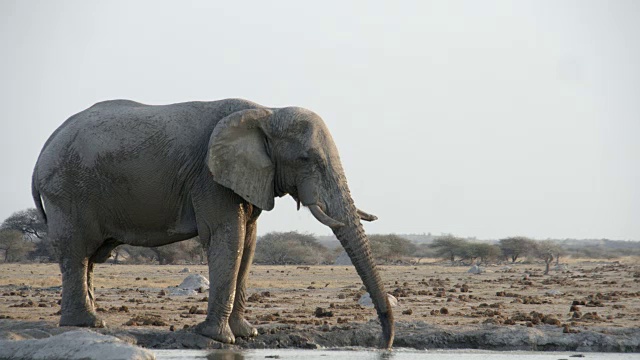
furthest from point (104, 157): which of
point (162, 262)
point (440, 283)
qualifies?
point (162, 262)

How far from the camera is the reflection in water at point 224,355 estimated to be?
14.8 meters

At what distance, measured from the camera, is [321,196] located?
50.9 feet

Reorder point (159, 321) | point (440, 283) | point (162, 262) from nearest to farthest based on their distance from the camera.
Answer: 1. point (159, 321)
2. point (440, 283)
3. point (162, 262)

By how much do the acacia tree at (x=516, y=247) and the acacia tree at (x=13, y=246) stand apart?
37.1 metres

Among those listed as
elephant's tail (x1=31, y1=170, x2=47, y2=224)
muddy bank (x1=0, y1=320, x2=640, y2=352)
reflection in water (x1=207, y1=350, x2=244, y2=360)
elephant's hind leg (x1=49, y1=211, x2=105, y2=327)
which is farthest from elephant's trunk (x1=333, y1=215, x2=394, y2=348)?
elephant's tail (x1=31, y1=170, x2=47, y2=224)

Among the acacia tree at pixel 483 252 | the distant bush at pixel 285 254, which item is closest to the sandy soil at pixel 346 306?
the distant bush at pixel 285 254

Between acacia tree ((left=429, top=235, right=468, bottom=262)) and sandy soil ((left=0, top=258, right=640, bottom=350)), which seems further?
acacia tree ((left=429, top=235, right=468, bottom=262))

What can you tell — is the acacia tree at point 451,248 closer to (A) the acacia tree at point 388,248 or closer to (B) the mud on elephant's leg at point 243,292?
(A) the acacia tree at point 388,248

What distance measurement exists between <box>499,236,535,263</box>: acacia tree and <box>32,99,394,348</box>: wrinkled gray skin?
65190 millimetres

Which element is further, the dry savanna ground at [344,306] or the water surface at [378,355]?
the dry savanna ground at [344,306]

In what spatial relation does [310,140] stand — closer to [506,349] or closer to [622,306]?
[506,349]

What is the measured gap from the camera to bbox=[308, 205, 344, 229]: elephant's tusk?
15.1m

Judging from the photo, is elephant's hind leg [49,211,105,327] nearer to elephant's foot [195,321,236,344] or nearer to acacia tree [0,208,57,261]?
elephant's foot [195,321,236,344]

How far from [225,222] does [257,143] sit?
138 centimetres
